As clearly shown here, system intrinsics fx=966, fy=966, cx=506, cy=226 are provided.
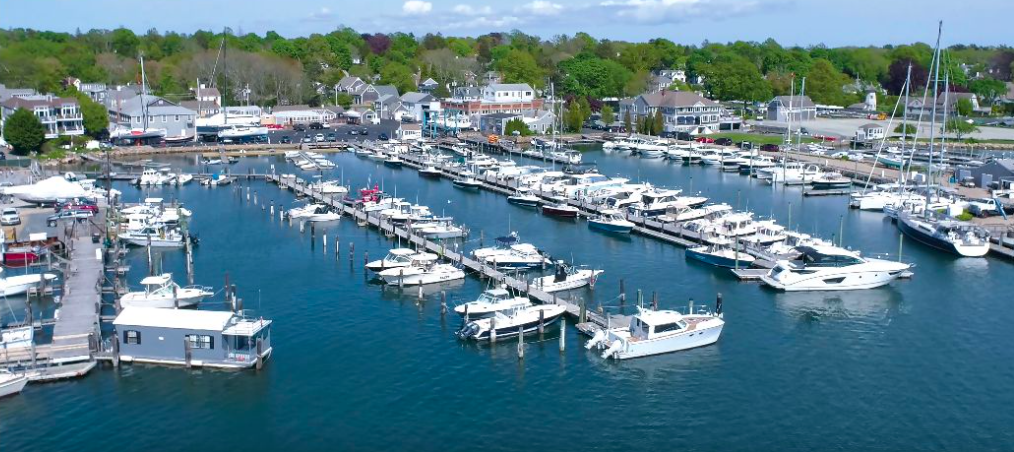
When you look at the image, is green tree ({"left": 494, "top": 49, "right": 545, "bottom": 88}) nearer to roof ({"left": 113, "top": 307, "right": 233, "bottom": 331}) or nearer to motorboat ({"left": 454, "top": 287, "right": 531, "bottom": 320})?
motorboat ({"left": 454, "top": 287, "right": 531, "bottom": 320})

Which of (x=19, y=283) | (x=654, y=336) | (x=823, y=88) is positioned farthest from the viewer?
(x=823, y=88)

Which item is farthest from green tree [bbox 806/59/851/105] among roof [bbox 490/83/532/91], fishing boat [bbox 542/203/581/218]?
fishing boat [bbox 542/203/581/218]

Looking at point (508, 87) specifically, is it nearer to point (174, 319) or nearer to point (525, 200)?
point (525, 200)

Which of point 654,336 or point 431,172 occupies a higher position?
point 431,172

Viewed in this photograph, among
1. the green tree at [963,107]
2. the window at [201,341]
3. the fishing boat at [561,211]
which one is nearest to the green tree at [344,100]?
the fishing boat at [561,211]

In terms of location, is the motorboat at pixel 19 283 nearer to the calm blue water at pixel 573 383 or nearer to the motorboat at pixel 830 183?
the calm blue water at pixel 573 383

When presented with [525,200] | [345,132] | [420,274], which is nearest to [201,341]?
[420,274]
